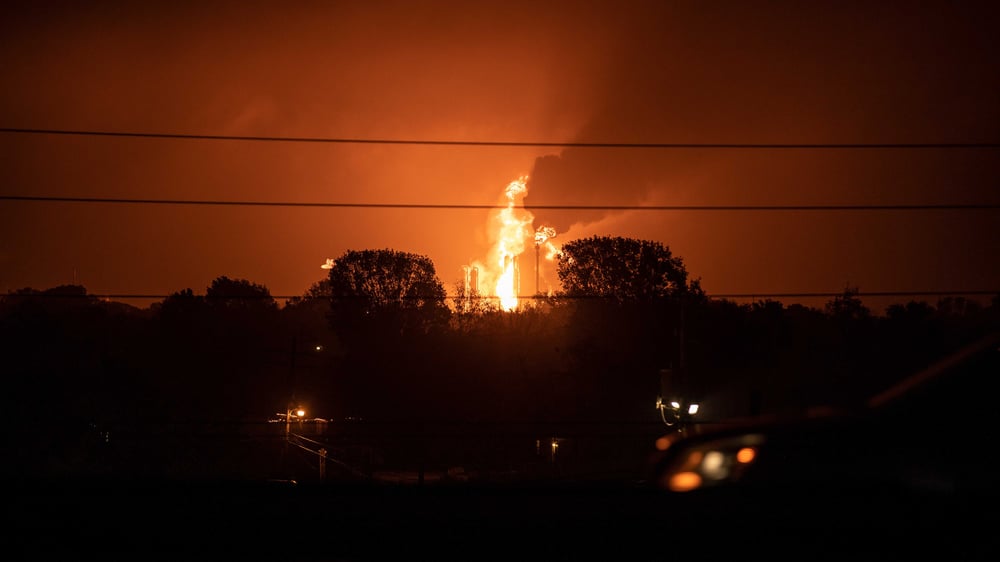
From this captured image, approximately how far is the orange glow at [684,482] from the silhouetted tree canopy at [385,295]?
34973 millimetres

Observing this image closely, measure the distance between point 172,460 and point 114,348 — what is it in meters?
8.05

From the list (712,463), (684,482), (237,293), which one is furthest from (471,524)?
(237,293)

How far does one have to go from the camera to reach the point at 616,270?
4538cm

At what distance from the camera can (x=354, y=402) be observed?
145 feet

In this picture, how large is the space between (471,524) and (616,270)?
123 feet

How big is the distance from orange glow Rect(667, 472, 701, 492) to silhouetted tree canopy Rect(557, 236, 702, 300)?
131 feet

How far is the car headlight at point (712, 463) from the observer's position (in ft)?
16.0

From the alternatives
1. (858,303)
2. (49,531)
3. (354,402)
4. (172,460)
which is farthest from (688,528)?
(354,402)

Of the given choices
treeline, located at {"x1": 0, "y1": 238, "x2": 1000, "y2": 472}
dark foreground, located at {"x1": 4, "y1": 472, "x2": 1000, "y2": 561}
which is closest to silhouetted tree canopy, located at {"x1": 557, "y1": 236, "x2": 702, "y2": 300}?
treeline, located at {"x1": 0, "y1": 238, "x2": 1000, "y2": 472}

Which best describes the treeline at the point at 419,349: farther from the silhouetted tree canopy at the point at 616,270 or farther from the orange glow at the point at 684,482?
the orange glow at the point at 684,482

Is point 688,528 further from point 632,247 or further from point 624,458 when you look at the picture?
point 632,247

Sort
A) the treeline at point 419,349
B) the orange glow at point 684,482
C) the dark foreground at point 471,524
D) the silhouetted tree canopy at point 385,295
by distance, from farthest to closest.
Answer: the silhouetted tree canopy at point 385,295 → the treeline at point 419,349 → the orange glow at point 684,482 → the dark foreground at point 471,524

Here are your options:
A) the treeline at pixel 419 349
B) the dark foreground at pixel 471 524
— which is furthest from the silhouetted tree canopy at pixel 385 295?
the dark foreground at pixel 471 524

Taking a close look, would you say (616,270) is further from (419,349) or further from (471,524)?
(471,524)
